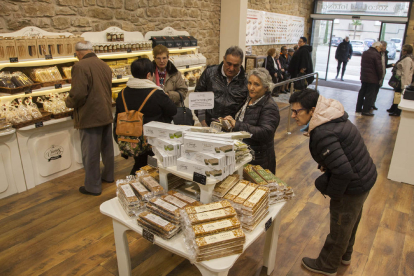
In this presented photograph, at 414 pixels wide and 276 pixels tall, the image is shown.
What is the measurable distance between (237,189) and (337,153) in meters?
0.69

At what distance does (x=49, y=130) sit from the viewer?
3.90 meters

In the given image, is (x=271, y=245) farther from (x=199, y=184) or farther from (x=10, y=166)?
(x=10, y=166)

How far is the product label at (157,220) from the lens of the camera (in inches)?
69.7

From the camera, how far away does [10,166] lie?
11.7 ft

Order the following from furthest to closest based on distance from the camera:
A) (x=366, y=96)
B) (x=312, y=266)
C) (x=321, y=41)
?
1. (x=321, y=41)
2. (x=366, y=96)
3. (x=312, y=266)

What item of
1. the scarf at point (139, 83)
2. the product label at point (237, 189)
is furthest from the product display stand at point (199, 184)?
the scarf at point (139, 83)

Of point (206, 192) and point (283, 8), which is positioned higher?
point (283, 8)

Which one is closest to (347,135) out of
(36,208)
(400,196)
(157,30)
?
(400,196)

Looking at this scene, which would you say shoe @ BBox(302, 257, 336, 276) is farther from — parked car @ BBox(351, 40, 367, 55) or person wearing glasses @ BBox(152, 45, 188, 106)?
parked car @ BBox(351, 40, 367, 55)

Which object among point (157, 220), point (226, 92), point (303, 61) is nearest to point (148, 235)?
point (157, 220)

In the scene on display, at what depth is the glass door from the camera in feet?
39.5

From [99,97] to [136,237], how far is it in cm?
157

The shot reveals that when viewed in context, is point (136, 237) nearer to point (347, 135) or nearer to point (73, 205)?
point (73, 205)

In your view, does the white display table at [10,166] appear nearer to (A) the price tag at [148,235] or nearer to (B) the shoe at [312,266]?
(A) the price tag at [148,235]
